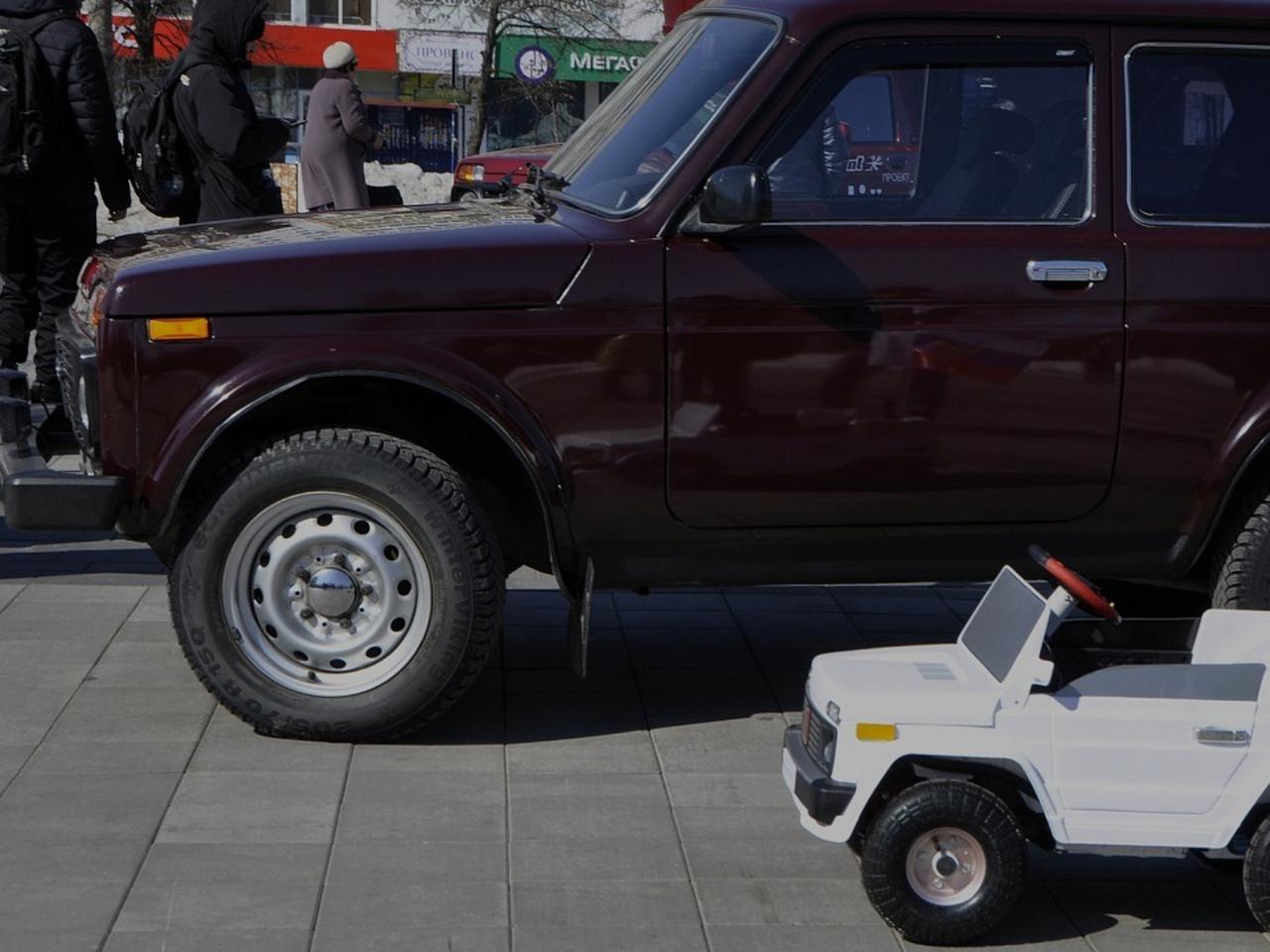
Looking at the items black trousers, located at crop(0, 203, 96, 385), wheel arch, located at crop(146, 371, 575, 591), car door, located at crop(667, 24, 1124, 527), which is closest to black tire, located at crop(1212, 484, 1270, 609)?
car door, located at crop(667, 24, 1124, 527)

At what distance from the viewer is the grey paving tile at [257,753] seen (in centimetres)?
481

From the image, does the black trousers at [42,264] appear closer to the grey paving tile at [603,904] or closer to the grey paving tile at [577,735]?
the grey paving tile at [577,735]

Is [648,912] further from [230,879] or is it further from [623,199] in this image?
[623,199]

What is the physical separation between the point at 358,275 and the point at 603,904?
5.82 feet

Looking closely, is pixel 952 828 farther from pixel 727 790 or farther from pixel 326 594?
pixel 326 594

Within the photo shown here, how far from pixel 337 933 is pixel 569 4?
3725 cm

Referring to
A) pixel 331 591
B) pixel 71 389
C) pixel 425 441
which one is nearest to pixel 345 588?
pixel 331 591

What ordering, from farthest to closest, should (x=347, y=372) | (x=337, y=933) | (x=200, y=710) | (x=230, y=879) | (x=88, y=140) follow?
(x=88, y=140), (x=200, y=710), (x=347, y=372), (x=230, y=879), (x=337, y=933)

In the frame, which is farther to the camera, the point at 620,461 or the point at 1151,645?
the point at 620,461

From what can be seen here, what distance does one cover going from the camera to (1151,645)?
4332mm

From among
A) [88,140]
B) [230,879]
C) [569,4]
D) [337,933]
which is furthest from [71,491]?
[569,4]

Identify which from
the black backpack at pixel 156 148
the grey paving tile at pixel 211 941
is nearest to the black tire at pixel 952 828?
the grey paving tile at pixel 211 941

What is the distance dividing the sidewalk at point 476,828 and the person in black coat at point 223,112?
2874mm

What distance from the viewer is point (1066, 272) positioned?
495 cm
